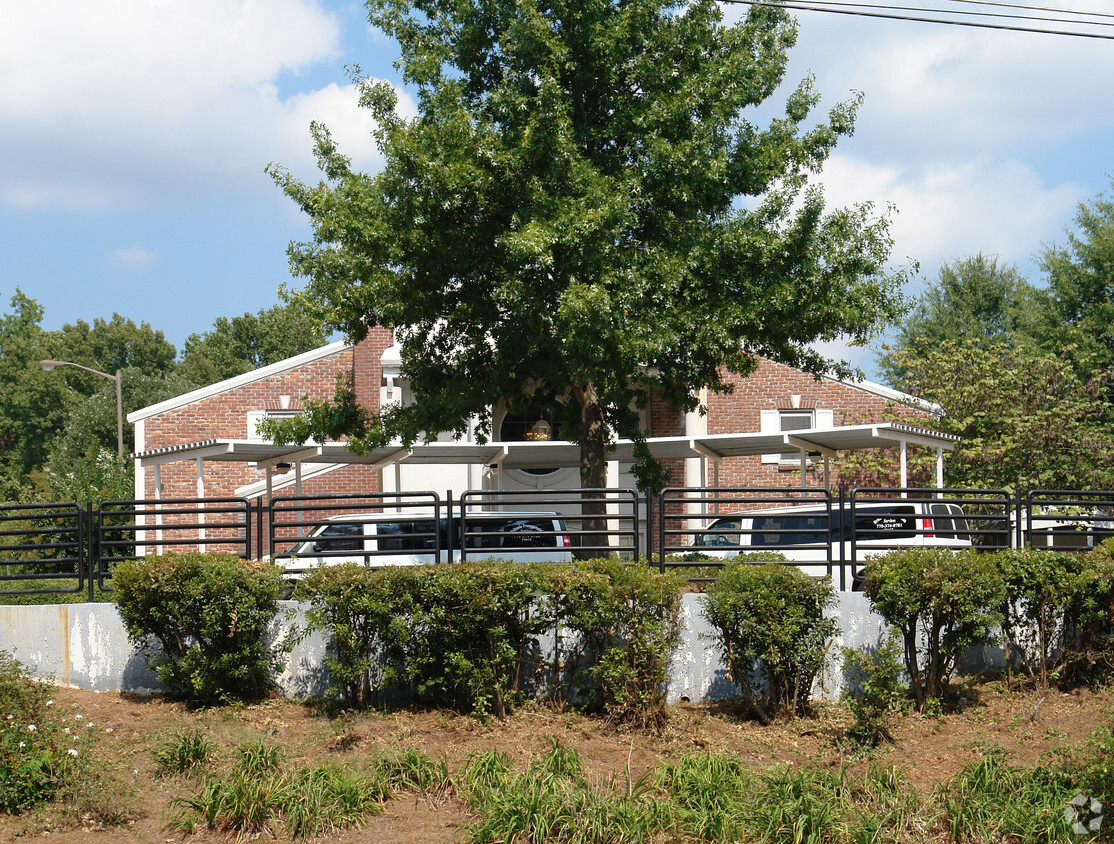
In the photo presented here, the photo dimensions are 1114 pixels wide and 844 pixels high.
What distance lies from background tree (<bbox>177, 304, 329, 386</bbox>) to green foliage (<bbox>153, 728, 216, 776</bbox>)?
5804 cm

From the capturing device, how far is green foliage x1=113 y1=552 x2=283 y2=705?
10047 mm

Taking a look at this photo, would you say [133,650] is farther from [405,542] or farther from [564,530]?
[564,530]

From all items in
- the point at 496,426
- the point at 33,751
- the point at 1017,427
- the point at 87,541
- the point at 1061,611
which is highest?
the point at 496,426

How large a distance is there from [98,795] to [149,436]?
58.0 feet

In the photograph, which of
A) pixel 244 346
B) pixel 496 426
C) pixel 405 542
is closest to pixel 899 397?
pixel 496 426

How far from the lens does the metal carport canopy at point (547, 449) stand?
17031mm

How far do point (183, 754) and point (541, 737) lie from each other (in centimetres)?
327

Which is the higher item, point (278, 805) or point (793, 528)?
point (793, 528)

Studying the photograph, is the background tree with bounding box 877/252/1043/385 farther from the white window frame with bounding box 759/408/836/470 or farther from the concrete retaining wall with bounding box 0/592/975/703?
the concrete retaining wall with bounding box 0/592/975/703

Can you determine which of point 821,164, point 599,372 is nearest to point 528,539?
point 599,372

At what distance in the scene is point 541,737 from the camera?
30.7ft

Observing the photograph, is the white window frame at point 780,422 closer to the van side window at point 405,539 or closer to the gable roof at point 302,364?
the gable roof at point 302,364

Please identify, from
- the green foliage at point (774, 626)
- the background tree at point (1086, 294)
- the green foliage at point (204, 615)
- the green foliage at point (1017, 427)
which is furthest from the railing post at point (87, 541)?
the background tree at point (1086, 294)

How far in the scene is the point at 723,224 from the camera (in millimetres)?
14078
